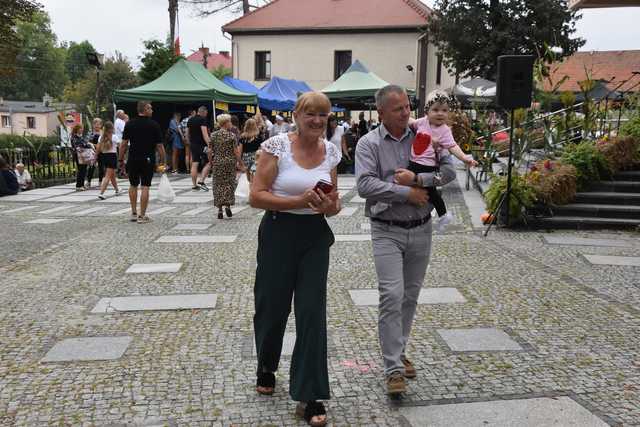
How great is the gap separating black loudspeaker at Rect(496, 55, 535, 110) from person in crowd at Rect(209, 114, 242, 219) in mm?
4348

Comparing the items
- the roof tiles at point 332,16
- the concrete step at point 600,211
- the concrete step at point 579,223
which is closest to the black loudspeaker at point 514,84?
the concrete step at point 579,223

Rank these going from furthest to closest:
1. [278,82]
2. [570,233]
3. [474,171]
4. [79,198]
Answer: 1. [278,82]
2. [474,171]
3. [79,198]
4. [570,233]

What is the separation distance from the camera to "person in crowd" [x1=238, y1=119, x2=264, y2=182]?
12.1 meters

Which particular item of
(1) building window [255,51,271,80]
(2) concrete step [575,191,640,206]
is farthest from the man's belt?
(1) building window [255,51,271,80]

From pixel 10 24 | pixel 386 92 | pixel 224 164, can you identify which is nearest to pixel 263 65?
pixel 10 24

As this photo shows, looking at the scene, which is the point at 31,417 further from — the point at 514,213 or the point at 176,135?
the point at 176,135

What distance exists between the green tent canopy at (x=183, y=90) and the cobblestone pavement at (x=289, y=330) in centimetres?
974

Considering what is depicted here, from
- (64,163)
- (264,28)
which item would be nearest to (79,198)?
(64,163)

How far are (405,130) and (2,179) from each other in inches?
471

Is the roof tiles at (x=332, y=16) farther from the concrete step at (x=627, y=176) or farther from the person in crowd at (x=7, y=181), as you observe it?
the concrete step at (x=627, y=176)

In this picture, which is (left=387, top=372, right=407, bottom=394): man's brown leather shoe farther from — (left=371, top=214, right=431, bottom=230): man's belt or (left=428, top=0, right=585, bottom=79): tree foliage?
(left=428, top=0, right=585, bottom=79): tree foliage

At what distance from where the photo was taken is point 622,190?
405 inches

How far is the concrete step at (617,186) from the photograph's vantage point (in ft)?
33.7

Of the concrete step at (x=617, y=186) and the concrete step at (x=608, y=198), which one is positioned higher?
the concrete step at (x=617, y=186)
